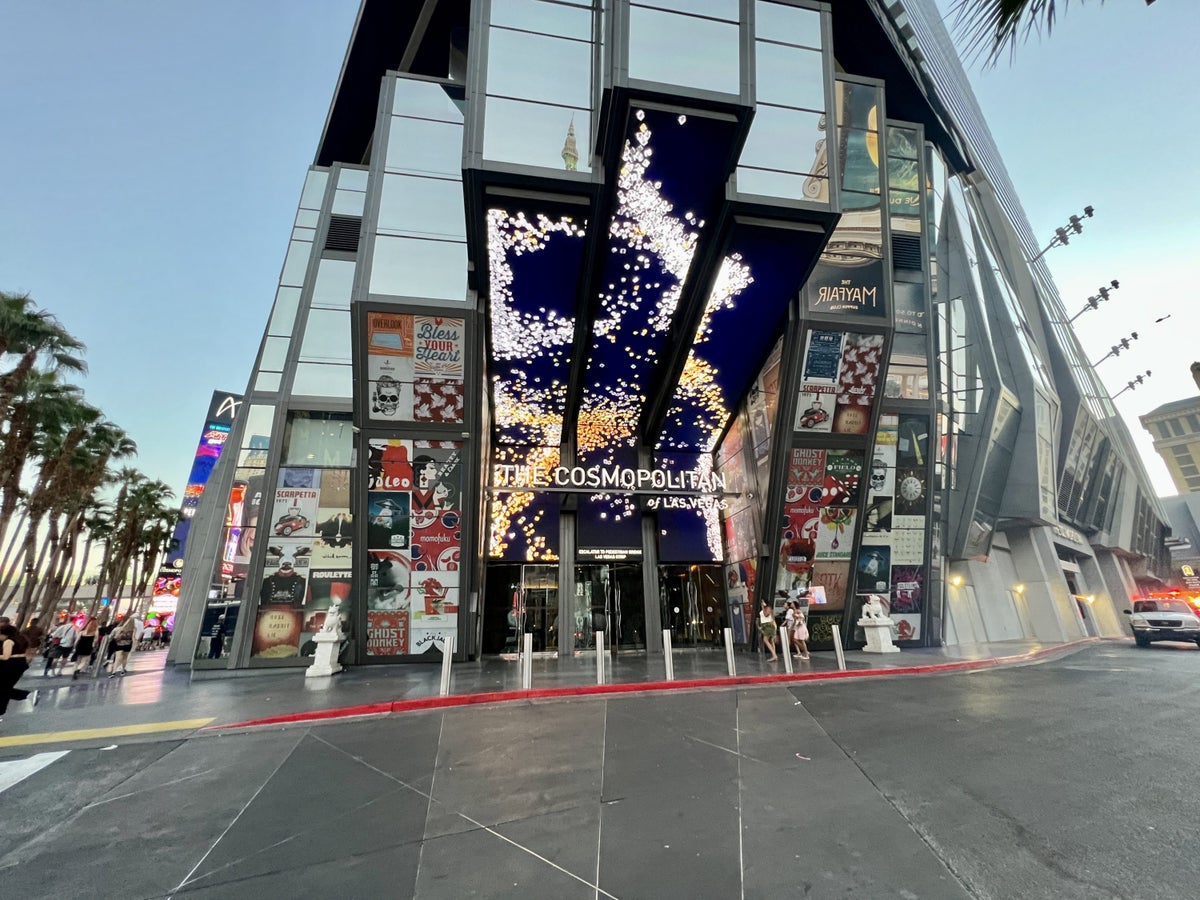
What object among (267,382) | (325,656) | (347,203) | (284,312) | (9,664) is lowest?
(325,656)

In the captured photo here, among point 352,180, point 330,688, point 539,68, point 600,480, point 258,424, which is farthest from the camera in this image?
point 352,180

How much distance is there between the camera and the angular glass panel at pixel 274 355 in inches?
787

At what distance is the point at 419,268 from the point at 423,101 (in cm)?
600

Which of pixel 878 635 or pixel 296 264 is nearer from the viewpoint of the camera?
pixel 878 635

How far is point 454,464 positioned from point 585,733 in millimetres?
10849

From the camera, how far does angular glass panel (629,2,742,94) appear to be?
41.8 feet

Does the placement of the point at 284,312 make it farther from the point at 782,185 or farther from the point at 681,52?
the point at 782,185

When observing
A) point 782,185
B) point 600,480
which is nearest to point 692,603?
point 600,480

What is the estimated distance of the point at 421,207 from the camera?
635 inches

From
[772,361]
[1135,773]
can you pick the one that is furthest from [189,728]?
[772,361]

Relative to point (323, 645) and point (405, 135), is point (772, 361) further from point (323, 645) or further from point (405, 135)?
point (323, 645)

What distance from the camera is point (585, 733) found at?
755cm

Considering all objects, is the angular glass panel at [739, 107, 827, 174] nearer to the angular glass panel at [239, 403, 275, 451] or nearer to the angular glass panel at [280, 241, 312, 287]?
the angular glass panel at [280, 241, 312, 287]

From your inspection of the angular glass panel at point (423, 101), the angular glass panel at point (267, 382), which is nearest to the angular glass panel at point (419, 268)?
the angular glass panel at point (423, 101)
